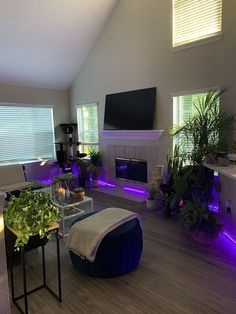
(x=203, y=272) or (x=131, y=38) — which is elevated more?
(x=131, y=38)

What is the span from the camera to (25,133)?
654cm

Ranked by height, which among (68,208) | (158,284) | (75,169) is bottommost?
(158,284)

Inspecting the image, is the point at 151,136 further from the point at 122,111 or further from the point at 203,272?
the point at 203,272

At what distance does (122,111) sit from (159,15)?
2.08 meters

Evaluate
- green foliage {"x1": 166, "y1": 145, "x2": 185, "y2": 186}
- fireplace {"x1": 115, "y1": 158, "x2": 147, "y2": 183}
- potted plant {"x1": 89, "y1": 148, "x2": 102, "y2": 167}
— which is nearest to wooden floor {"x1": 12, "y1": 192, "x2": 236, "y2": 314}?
green foliage {"x1": 166, "y1": 145, "x2": 185, "y2": 186}

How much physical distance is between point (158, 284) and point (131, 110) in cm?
383

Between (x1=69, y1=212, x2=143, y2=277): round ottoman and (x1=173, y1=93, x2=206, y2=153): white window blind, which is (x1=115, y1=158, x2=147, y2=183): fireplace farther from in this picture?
(x1=69, y1=212, x2=143, y2=277): round ottoman

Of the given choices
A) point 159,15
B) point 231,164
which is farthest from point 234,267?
point 159,15

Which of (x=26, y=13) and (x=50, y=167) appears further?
(x=50, y=167)

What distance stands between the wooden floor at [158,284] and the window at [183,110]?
6.14 ft

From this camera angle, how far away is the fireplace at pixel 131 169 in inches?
214

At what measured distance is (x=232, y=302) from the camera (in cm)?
214

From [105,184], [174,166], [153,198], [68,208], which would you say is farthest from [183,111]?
[105,184]

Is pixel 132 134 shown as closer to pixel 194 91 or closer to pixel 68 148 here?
pixel 194 91
